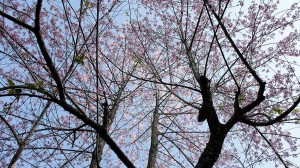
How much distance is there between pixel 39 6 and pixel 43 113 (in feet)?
11.2

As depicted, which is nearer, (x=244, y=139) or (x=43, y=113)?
(x=43, y=113)

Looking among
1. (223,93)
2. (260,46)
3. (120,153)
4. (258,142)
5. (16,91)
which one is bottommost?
(120,153)

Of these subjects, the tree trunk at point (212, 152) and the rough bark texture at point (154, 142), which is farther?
the rough bark texture at point (154, 142)

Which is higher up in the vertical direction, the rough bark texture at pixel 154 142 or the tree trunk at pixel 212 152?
Answer: the rough bark texture at pixel 154 142

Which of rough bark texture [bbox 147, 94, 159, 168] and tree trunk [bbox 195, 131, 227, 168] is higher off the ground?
rough bark texture [bbox 147, 94, 159, 168]

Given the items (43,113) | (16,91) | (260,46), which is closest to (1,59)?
(43,113)

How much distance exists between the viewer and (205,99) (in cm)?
366

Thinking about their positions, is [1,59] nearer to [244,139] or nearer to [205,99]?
[205,99]

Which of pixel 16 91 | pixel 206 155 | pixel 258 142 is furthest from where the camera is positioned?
pixel 258 142

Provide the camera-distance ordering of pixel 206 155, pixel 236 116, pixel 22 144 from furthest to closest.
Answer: pixel 22 144 < pixel 236 116 < pixel 206 155

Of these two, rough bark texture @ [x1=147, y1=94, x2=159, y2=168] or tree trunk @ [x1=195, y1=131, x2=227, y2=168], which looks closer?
tree trunk @ [x1=195, y1=131, x2=227, y2=168]

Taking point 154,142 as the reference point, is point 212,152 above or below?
below

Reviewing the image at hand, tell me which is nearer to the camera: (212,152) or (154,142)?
(212,152)

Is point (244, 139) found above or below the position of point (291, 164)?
above
